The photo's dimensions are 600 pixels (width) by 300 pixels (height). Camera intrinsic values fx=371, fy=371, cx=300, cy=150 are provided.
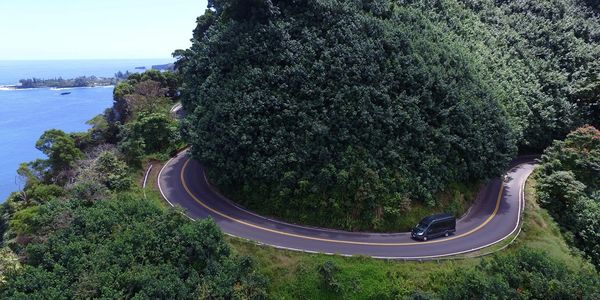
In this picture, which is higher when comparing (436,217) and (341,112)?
(341,112)

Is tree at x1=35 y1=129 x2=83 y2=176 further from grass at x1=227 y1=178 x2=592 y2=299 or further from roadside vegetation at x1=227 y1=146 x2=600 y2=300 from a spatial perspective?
roadside vegetation at x1=227 y1=146 x2=600 y2=300

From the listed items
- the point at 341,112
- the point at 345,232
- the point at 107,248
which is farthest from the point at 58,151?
the point at 345,232

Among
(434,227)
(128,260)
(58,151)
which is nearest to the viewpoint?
(128,260)

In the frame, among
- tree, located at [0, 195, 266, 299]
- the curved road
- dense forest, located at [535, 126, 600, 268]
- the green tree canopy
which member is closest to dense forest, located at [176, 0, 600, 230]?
the green tree canopy

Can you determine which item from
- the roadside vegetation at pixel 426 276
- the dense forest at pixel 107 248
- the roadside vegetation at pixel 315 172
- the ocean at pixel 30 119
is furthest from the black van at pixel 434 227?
the ocean at pixel 30 119

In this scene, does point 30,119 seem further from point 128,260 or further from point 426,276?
point 426,276

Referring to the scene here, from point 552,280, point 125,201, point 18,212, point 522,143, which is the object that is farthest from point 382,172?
point 18,212
